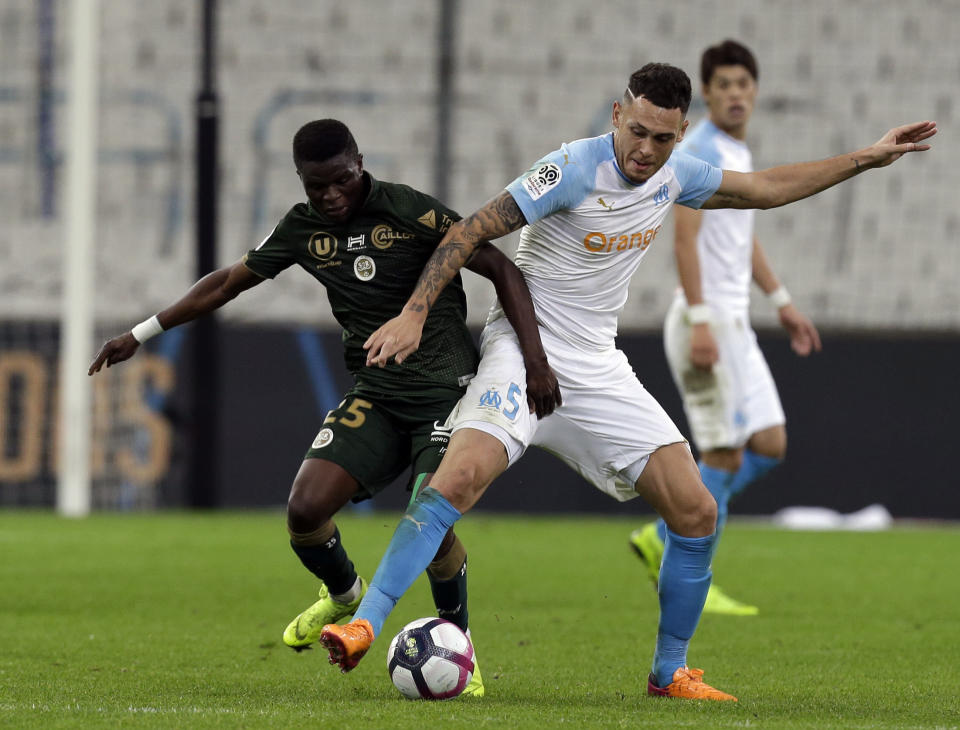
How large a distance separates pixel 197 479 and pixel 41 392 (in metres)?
1.67

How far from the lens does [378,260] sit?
17.0 ft

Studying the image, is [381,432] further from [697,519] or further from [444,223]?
[697,519]

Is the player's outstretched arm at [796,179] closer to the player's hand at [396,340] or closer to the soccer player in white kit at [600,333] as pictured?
the soccer player in white kit at [600,333]

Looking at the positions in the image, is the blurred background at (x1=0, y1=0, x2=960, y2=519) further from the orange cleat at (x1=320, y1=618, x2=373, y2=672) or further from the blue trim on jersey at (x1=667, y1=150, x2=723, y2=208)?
the orange cleat at (x1=320, y1=618, x2=373, y2=672)

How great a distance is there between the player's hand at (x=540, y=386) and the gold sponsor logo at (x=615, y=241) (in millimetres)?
400

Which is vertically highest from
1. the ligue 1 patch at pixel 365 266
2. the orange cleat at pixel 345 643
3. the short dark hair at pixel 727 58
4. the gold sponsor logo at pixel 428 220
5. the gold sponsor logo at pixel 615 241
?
the short dark hair at pixel 727 58

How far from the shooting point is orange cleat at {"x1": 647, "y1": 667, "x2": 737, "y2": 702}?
15.2 ft

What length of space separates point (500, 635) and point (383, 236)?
193 centimetres

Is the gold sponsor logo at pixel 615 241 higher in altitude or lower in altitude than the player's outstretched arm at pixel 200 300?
higher

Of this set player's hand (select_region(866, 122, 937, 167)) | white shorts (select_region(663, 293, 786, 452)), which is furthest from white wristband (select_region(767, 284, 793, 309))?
player's hand (select_region(866, 122, 937, 167))

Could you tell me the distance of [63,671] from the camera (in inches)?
198

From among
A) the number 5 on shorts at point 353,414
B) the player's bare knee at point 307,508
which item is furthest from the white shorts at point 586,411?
the player's bare knee at point 307,508

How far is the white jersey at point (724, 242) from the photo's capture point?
736 centimetres

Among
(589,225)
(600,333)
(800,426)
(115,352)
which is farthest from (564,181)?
(800,426)
